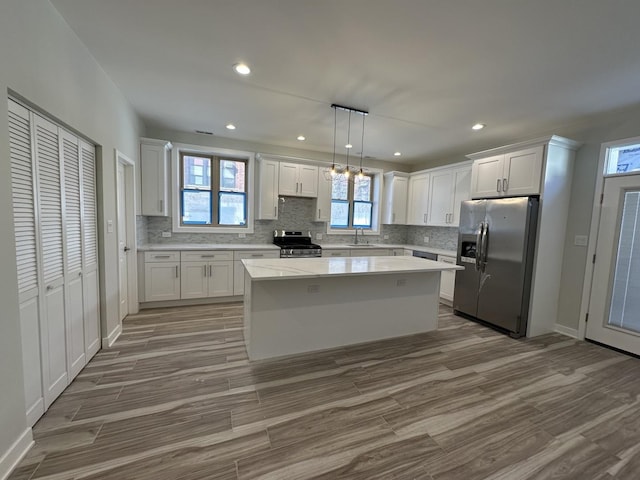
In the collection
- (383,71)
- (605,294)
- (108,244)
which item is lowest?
(605,294)

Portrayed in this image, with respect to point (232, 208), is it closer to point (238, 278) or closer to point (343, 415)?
point (238, 278)

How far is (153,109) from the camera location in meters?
3.51

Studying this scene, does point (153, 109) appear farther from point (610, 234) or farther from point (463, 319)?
point (610, 234)

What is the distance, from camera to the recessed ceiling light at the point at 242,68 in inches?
94.3

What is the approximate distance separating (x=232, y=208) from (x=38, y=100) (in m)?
3.27

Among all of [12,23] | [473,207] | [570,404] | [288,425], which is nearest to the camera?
[12,23]

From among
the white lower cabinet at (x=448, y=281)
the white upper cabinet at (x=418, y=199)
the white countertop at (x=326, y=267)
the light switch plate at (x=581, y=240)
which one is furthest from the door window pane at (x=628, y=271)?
the white upper cabinet at (x=418, y=199)

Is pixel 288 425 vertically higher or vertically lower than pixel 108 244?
lower

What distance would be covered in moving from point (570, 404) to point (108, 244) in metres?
4.45

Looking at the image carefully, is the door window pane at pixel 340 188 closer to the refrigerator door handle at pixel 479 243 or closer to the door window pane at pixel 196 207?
the door window pane at pixel 196 207

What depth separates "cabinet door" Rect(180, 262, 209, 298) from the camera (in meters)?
4.07

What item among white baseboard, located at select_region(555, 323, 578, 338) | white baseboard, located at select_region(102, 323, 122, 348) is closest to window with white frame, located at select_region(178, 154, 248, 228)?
white baseboard, located at select_region(102, 323, 122, 348)

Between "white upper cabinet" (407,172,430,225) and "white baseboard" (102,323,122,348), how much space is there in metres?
5.19

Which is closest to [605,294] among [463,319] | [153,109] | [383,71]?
[463,319]
